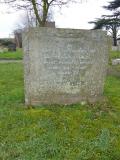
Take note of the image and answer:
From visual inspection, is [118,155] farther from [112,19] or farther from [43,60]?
[112,19]

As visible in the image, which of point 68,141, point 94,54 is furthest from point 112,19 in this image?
point 68,141

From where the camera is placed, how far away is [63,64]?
7.52 meters

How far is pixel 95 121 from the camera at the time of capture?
6320 millimetres

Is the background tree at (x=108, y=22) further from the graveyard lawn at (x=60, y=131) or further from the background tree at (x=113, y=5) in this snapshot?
the graveyard lawn at (x=60, y=131)

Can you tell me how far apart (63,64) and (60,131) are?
2221 millimetres

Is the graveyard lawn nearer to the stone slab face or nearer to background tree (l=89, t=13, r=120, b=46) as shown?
the stone slab face

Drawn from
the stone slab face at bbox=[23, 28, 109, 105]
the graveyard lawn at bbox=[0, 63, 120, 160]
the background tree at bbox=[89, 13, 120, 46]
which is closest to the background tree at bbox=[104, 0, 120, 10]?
the background tree at bbox=[89, 13, 120, 46]

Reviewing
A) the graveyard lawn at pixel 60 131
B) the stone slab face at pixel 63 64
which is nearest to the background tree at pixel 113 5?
the stone slab face at pixel 63 64

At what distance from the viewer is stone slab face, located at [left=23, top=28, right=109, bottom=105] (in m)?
7.25

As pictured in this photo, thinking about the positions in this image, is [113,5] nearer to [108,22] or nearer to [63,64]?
[108,22]

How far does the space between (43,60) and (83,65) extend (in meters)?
0.94

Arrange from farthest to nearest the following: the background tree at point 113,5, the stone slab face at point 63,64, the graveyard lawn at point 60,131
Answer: the background tree at point 113,5 < the stone slab face at point 63,64 < the graveyard lawn at point 60,131

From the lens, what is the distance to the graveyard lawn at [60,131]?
4742 millimetres

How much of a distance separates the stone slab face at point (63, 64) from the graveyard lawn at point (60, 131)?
0.98 feet
